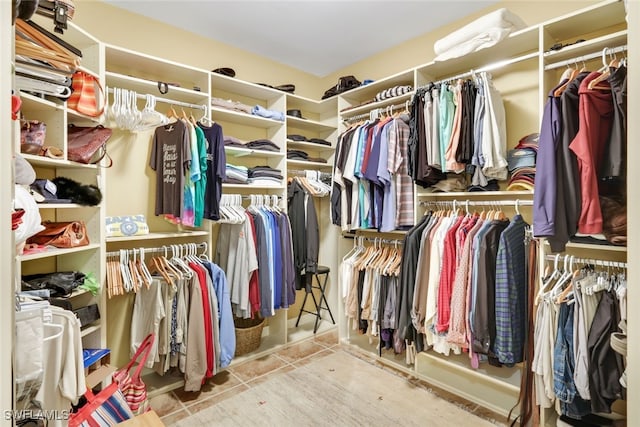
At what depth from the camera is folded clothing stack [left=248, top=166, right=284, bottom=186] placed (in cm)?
309

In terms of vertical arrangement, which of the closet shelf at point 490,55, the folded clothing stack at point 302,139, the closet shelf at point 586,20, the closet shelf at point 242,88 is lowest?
the folded clothing stack at point 302,139

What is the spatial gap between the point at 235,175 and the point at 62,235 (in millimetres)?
1327

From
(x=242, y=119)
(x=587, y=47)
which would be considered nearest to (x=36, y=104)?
(x=242, y=119)

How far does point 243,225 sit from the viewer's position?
283 cm

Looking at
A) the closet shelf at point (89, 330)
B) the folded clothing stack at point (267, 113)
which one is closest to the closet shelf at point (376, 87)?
the folded clothing stack at point (267, 113)

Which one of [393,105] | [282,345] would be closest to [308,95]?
[393,105]

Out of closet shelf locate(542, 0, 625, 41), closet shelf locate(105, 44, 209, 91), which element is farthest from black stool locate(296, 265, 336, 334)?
closet shelf locate(542, 0, 625, 41)

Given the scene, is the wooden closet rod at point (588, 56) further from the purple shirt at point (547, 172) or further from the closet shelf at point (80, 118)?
the closet shelf at point (80, 118)

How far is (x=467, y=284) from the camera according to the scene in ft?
7.16

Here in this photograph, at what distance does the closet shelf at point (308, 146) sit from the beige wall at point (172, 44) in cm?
70

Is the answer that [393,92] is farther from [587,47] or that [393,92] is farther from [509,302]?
[509,302]

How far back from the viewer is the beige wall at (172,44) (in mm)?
2486

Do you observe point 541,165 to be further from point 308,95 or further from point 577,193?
point 308,95

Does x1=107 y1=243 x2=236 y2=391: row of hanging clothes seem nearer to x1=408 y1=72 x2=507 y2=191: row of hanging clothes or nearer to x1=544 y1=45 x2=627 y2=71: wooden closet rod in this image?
x1=408 y1=72 x2=507 y2=191: row of hanging clothes
